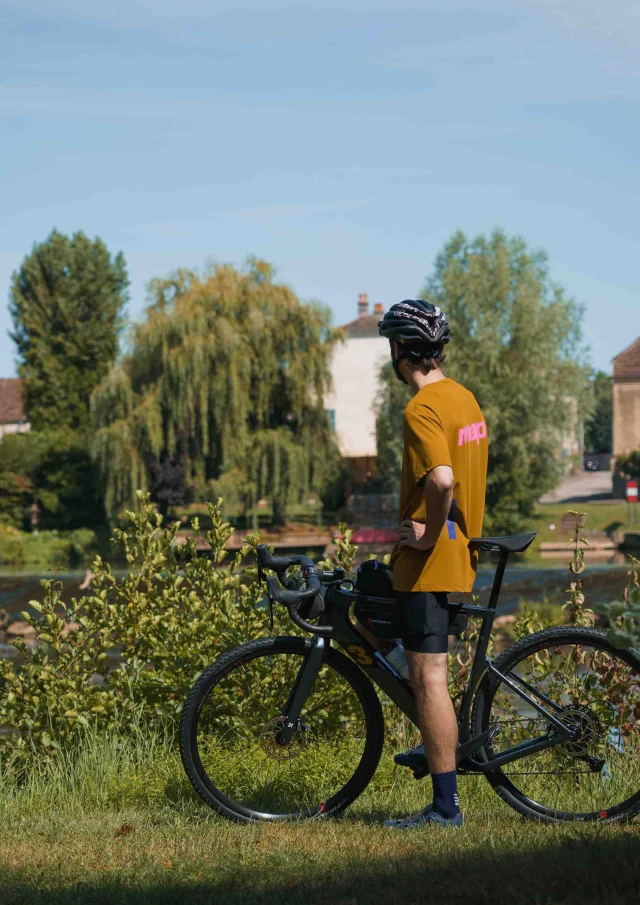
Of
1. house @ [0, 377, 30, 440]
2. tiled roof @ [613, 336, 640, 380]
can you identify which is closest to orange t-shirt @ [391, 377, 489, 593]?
tiled roof @ [613, 336, 640, 380]

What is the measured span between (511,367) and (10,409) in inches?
1509

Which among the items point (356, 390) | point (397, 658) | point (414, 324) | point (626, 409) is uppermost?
point (356, 390)

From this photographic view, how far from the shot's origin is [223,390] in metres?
37.1

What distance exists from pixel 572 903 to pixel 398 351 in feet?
Answer: 6.60

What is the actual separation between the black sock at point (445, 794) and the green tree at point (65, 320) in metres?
51.7

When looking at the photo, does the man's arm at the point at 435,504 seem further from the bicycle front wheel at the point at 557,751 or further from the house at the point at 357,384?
the house at the point at 357,384

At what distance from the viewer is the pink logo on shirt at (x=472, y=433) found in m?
4.06

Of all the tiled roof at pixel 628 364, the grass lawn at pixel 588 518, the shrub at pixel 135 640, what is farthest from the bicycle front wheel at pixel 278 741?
the tiled roof at pixel 628 364

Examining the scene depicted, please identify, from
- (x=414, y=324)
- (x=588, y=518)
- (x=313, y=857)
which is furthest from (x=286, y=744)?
(x=588, y=518)

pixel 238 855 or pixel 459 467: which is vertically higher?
pixel 459 467

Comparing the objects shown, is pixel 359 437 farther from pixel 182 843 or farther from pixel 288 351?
pixel 182 843

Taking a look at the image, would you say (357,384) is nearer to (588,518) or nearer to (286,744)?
(588,518)

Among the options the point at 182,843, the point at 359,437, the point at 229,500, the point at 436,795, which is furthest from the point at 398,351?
the point at 359,437

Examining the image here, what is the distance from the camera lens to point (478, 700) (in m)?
4.31
